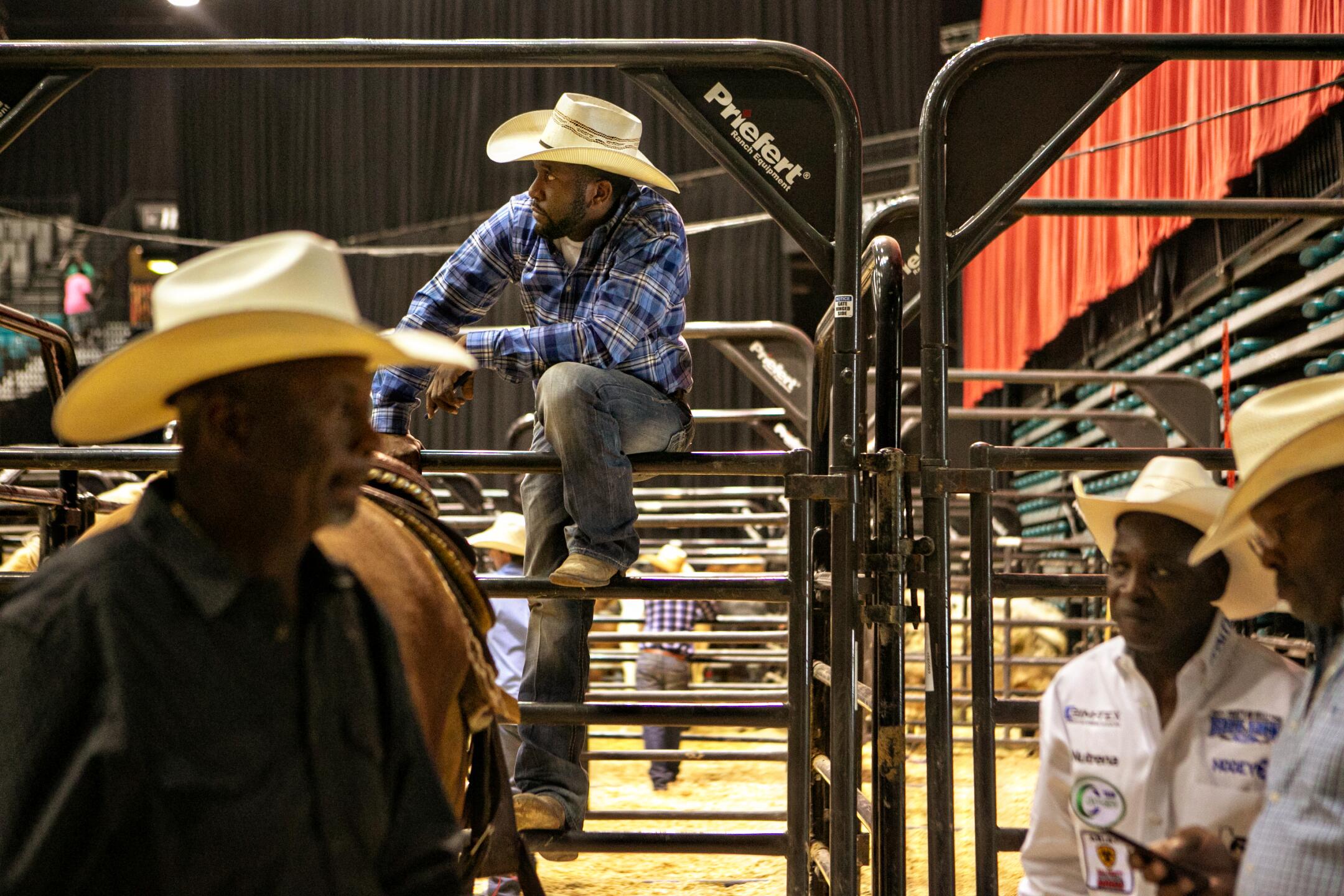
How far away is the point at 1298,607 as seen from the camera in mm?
1543

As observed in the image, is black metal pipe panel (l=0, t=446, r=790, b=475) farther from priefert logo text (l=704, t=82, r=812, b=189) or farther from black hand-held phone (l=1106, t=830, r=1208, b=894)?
black hand-held phone (l=1106, t=830, r=1208, b=894)

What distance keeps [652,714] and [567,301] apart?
1.04m

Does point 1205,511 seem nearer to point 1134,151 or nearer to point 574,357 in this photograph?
point 574,357

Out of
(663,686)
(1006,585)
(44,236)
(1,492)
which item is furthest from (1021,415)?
(44,236)

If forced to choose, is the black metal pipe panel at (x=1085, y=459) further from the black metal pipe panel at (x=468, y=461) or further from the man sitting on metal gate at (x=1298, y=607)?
the man sitting on metal gate at (x=1298, y=607)

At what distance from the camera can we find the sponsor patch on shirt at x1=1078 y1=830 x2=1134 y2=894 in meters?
1.62

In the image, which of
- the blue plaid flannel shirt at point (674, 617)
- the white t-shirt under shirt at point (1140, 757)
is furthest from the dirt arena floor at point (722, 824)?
the white t-shirt under shirt at point (1140, 757)

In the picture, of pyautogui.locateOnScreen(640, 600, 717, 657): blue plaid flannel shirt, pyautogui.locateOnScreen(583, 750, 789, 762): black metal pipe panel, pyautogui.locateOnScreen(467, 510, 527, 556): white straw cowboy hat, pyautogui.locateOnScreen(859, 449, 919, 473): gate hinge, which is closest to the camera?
pyautogui.locateOnScreen(859, 449, 919, 473): gate hinge

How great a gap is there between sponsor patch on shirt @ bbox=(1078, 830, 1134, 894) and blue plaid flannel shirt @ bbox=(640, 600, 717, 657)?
5056mm

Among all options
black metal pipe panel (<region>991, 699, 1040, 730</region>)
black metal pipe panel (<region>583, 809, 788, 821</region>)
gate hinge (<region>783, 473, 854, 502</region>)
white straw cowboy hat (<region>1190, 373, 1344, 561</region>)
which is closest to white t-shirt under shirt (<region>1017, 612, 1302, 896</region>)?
white straw cowboy hat (<region>1190, 373, 1344, 561</region>)

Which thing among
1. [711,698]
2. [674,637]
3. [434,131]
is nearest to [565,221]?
[674,637]

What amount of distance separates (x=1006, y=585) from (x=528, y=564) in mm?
1144

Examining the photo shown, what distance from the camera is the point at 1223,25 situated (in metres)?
7.39

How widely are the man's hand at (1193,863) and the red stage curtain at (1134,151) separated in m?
3.41
